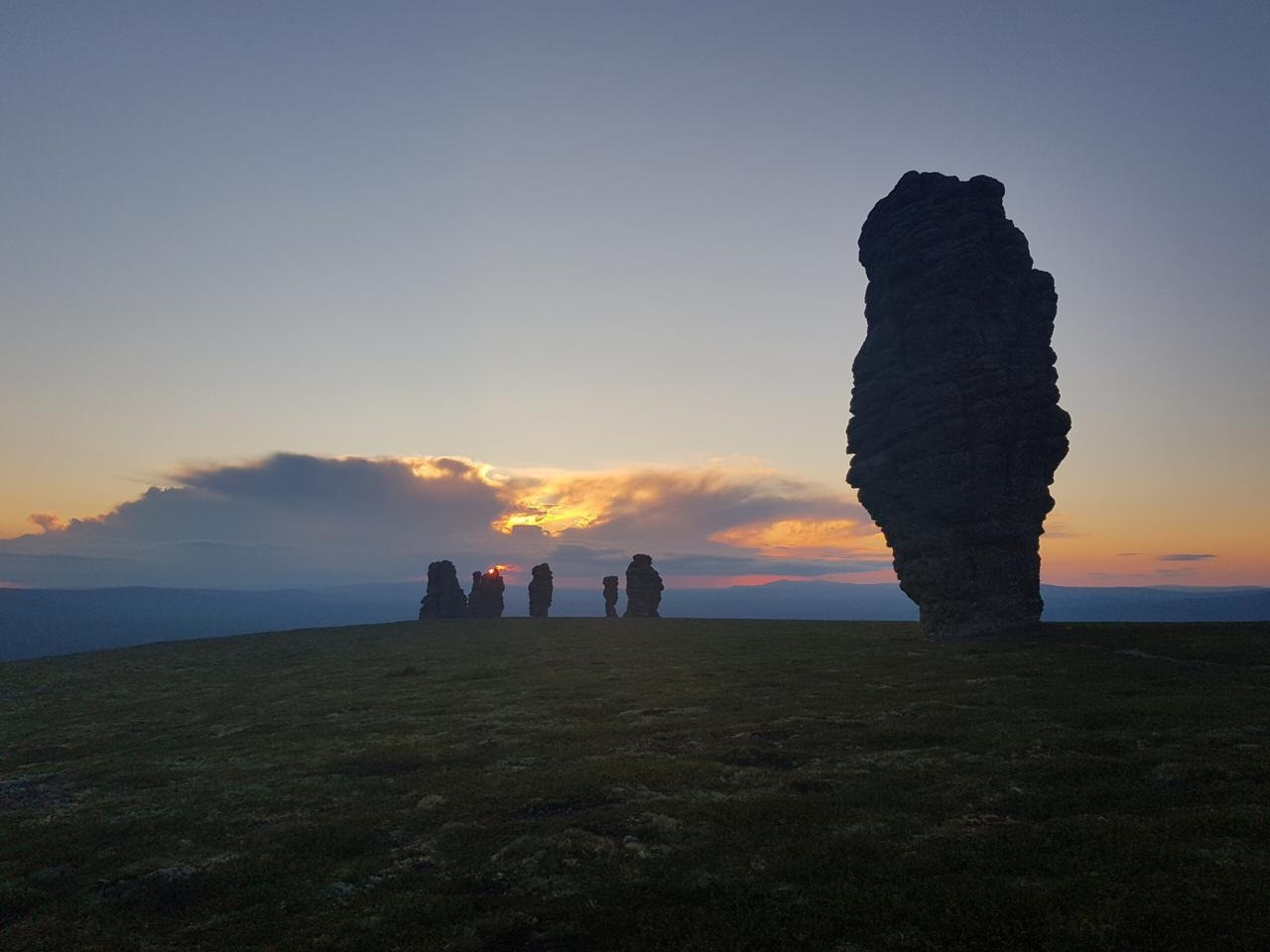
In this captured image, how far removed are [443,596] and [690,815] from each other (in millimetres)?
113382

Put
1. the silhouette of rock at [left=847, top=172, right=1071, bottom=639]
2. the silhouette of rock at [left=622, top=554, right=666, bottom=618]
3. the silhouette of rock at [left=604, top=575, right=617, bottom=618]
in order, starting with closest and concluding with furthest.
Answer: the silhouette of rock at [left=847, top=172, right=1071, bottom=639] → the silhouette of rock at [left=622, top=554, right=666, bottom=618] → the silhouette of rock at [left=604, top=575, right=617, bottom=618]

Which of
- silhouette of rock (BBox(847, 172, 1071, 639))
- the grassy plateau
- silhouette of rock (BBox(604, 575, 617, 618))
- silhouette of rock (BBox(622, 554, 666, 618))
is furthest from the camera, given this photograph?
silhouette of rock (BBox(604, 575, 617, 618))

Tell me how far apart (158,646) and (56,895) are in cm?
9045

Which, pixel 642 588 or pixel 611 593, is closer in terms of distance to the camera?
pixel 642 588

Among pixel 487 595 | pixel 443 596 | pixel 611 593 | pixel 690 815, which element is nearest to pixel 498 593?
pixel 487 595

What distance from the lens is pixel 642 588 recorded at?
4788 inches

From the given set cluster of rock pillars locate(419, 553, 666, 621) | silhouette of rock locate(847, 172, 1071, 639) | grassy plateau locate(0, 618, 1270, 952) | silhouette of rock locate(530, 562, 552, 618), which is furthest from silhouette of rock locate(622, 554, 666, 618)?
grassy plateau locate(0, 618, 1270, 952)

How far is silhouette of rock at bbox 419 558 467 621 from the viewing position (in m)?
126

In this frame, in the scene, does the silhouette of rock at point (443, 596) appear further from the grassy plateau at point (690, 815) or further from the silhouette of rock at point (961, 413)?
the silhouette of rock at point (961, 413)

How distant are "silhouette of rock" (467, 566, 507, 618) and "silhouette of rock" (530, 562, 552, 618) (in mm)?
6474

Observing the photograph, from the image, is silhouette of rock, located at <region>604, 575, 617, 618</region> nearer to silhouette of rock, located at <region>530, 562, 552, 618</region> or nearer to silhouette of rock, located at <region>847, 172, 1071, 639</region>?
silhouette of rock, located at <region>530, 562, 552, 618</region>

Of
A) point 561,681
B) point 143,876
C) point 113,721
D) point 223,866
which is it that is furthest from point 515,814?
point 113,721

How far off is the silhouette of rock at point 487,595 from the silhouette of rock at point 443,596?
92.3 inches

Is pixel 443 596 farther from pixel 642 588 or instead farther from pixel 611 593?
pixel 642 588
